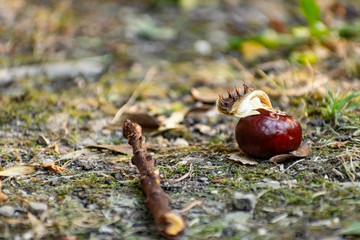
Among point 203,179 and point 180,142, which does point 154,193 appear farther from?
point 180,142

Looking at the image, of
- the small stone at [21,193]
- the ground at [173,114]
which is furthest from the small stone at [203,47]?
the small stone at [21,193]

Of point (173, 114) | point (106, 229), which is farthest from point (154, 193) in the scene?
point (173, 114)

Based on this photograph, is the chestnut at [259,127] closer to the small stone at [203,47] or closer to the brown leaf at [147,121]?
the brown leaf at [147,121]

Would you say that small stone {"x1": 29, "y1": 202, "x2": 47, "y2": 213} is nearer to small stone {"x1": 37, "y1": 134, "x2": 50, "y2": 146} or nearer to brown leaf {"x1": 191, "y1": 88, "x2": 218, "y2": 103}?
small stone {"x1": 37, "y1": 134, "x2": 50, "y2": 146}

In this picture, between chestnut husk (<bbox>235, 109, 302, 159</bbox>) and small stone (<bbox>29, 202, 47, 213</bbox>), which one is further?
chestnut husk (<bbox>235, 109, 302, 159</bbox>)

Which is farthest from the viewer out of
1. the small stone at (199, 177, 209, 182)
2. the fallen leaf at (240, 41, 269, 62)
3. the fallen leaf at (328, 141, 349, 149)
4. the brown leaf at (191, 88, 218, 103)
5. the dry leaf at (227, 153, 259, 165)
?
the fallen leaf at (240, 41, 269, 62)

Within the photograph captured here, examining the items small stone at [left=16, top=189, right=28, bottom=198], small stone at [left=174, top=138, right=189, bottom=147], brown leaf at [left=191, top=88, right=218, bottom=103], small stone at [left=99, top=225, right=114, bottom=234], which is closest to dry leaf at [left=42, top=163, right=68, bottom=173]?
small stone at [left=16, top=189, right=28, bottom=198]

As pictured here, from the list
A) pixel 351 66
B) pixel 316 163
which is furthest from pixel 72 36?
pixel 316 163
